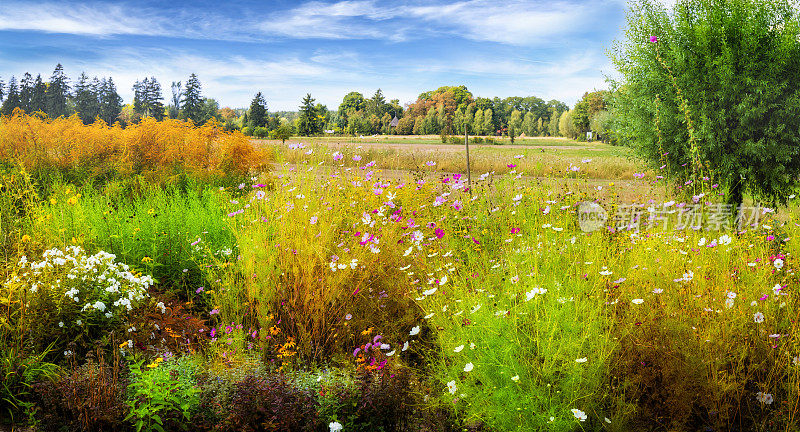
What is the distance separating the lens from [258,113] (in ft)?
142

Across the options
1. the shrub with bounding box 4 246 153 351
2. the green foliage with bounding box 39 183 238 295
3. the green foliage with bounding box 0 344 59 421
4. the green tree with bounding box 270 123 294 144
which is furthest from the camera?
the green tree with bounding box 270 123 294 144

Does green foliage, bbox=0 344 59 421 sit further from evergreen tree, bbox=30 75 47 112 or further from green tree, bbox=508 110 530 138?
evergreen tree, bbox=30 75 47 112

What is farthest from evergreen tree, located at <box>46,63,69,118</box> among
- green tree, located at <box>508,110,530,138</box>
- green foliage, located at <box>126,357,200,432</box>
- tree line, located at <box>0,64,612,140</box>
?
green foliage, located at <box>126,357,200,432</box>

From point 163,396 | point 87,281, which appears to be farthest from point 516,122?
point 163,396

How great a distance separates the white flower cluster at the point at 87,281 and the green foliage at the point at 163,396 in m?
0.69

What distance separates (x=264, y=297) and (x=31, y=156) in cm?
629

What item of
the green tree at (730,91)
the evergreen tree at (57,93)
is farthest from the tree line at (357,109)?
the green tree at (730,91)

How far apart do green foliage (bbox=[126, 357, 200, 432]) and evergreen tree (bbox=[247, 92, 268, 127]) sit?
133 feet

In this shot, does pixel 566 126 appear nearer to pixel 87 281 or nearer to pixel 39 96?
pixel 39 96

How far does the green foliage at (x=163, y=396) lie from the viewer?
110 inches

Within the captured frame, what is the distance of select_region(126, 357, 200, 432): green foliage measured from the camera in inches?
110

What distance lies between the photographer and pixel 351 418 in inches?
111

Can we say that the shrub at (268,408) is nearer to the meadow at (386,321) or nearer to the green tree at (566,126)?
the meadow at (386,321)

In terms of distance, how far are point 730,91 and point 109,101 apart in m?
51.9
